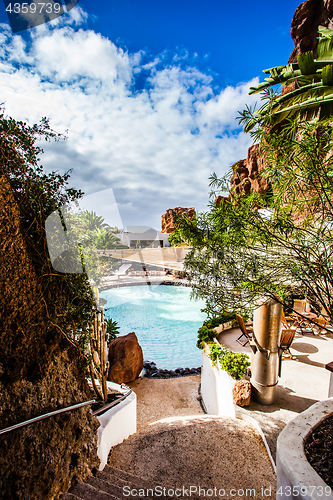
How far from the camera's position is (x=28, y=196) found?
2508 millimetres

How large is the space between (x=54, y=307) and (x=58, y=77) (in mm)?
3719

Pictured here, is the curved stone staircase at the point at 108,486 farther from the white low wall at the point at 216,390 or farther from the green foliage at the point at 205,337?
the green foliage at the point at 205,337

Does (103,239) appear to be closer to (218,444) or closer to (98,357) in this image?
(98,357)

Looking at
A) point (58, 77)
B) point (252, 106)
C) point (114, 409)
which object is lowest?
point (114, 409)

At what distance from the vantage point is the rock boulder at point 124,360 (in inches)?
288

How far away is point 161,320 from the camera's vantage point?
15.1 m

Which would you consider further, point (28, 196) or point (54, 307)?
point (54, 307)

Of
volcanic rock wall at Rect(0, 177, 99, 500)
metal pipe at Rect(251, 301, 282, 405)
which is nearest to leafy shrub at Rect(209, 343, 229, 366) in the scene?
metal pipe at Rect(251, 301, 282, 405)

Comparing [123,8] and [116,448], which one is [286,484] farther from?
[123,8]

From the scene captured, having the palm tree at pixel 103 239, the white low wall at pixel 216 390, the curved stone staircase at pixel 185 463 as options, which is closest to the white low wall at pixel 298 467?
the curved stone staircase at pixel 185 463

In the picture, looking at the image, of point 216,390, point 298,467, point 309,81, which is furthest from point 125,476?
point 309,81

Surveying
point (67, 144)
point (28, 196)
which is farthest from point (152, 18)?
point (28, 196)

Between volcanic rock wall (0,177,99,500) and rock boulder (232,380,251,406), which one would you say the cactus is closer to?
volcanic rock wall (0,177,99,500)

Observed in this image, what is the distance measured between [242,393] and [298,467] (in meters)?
2.98
